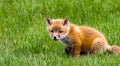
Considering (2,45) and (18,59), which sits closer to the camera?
(18,59)

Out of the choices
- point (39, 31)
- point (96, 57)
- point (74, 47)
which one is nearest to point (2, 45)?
point (39, 31)

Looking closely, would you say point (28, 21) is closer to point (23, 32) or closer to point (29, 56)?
point (23, 32)

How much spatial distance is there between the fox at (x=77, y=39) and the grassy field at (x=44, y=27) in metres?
0.26

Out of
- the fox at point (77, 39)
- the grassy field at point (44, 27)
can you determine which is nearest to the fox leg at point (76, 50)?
the fox at point (77, 39)

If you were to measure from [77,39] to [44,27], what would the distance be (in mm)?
2293

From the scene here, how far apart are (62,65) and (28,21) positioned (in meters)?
4.30

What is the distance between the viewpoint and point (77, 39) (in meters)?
9.03

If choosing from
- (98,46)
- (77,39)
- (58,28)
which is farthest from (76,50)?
(58,28)

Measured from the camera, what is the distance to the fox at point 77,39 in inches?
353

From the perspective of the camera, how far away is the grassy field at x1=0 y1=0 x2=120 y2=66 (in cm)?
829

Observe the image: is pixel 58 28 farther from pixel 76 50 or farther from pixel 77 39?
pixel 76 50

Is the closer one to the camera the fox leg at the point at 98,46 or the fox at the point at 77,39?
the fox at the point at 77,39

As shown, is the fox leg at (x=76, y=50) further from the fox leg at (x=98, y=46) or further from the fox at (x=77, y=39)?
the fox leg at (x=98, y=46)

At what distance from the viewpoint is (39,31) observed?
10.9 metres
